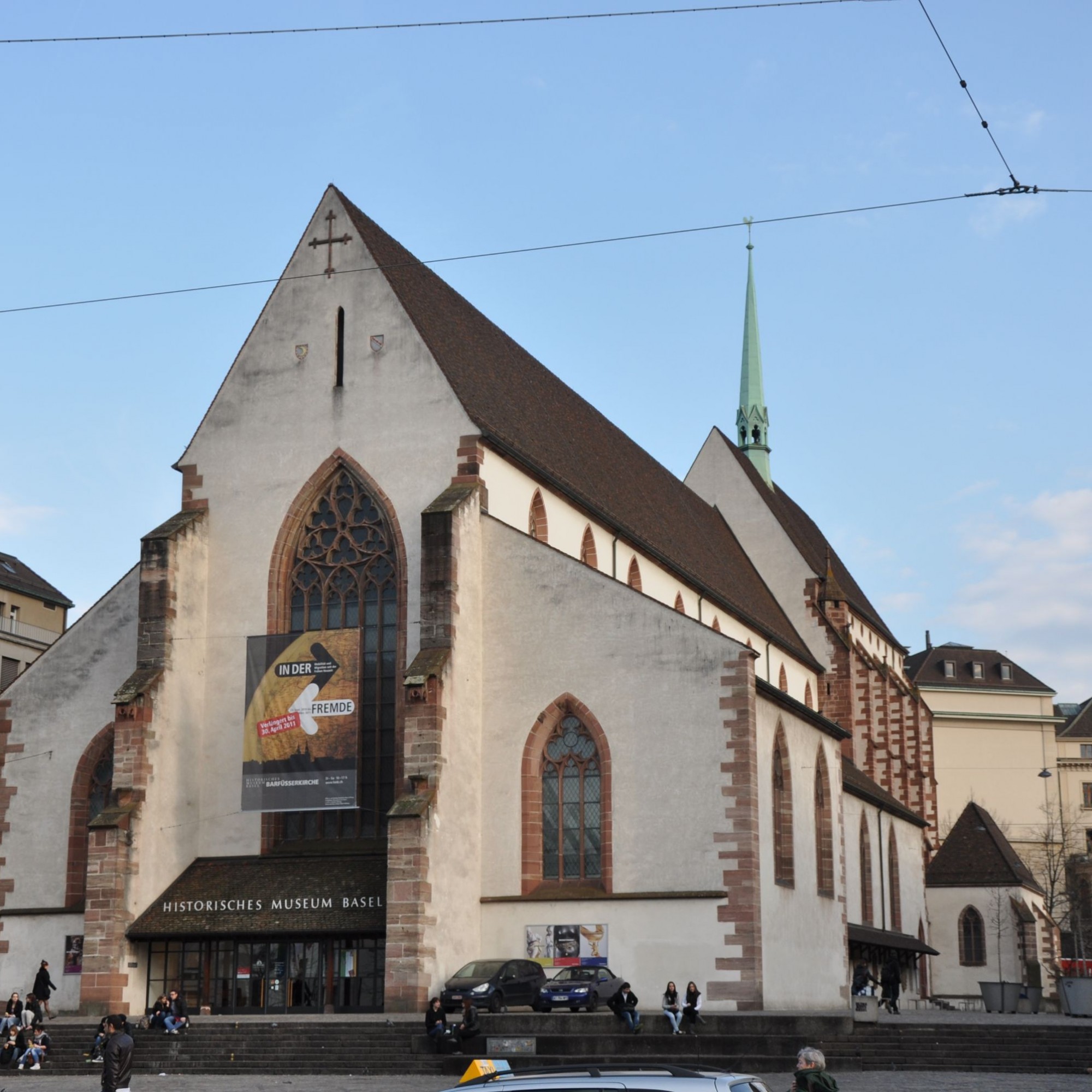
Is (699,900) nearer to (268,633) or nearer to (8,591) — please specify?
(268,633)

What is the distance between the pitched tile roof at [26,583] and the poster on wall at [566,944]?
42.4m

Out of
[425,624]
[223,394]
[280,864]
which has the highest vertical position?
[223,394]

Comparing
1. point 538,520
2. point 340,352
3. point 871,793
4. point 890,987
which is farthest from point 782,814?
point 871,793

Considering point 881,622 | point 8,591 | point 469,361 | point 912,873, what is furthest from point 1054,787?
point 469,361

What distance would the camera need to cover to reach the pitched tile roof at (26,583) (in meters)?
70.4

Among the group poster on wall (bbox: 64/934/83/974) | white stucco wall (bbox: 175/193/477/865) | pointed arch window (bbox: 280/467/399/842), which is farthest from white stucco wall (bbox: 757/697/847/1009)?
poster on wall (bbox: 64/934/83/974)

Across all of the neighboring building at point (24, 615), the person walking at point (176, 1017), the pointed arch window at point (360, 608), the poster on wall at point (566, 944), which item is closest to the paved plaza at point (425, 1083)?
the person walking at point (176, 1017)

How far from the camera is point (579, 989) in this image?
99.6 ft

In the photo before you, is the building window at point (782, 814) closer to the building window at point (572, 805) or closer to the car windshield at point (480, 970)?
the building window at point (572, 805)

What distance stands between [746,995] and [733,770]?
4.32m

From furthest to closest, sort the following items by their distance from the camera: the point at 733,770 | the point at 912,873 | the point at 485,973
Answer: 1. the point at 912,873
2. the point at 733,770
3. the point at 485,973

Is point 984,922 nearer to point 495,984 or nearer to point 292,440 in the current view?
point 495,984

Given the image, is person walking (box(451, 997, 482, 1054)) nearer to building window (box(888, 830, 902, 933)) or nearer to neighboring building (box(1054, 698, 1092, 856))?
building window (box(888, 830, 902, 933))

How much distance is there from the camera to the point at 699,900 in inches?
1289
